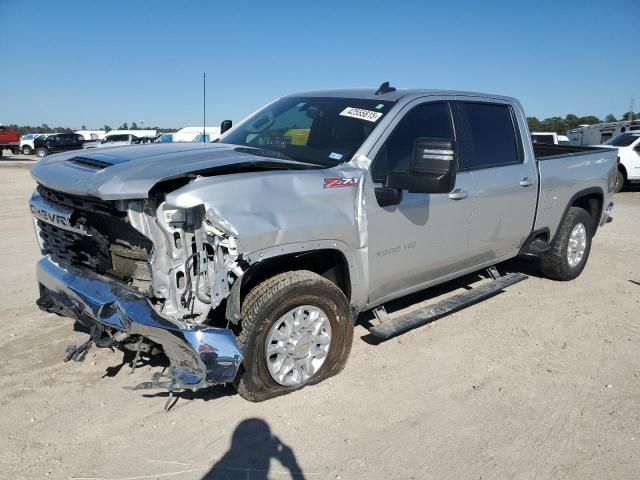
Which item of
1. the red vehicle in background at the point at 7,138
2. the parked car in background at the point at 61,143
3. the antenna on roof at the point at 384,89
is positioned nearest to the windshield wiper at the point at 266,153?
the antenna on roof at the point at 384,89

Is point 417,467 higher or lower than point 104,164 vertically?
lower

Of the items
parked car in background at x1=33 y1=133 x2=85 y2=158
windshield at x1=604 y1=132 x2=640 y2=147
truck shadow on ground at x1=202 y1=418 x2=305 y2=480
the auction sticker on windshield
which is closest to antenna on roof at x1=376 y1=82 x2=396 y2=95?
the auction sticker on windshield

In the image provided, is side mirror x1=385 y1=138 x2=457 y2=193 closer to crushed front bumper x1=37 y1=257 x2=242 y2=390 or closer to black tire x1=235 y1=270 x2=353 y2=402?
black tire x1=235 y1=270 x2=353 y2=402

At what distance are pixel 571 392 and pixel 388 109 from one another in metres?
2.34

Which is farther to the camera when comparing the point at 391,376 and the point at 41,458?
the point at 391,376

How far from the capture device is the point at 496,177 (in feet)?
15.5

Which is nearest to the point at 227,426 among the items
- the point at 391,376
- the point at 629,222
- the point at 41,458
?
the point at 41,458

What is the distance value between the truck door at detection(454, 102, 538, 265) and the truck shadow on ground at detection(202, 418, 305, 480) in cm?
241

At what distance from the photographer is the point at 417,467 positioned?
9.55 feet

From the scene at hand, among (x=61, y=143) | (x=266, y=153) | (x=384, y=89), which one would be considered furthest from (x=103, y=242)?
(x=61, y=143)

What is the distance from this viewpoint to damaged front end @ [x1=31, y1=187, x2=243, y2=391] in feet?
9.64

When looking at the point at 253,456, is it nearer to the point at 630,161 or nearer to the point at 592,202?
the point at 592,202

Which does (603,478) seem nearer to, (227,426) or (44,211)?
(227,426)

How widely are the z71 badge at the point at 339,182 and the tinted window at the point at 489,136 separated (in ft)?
4.56
